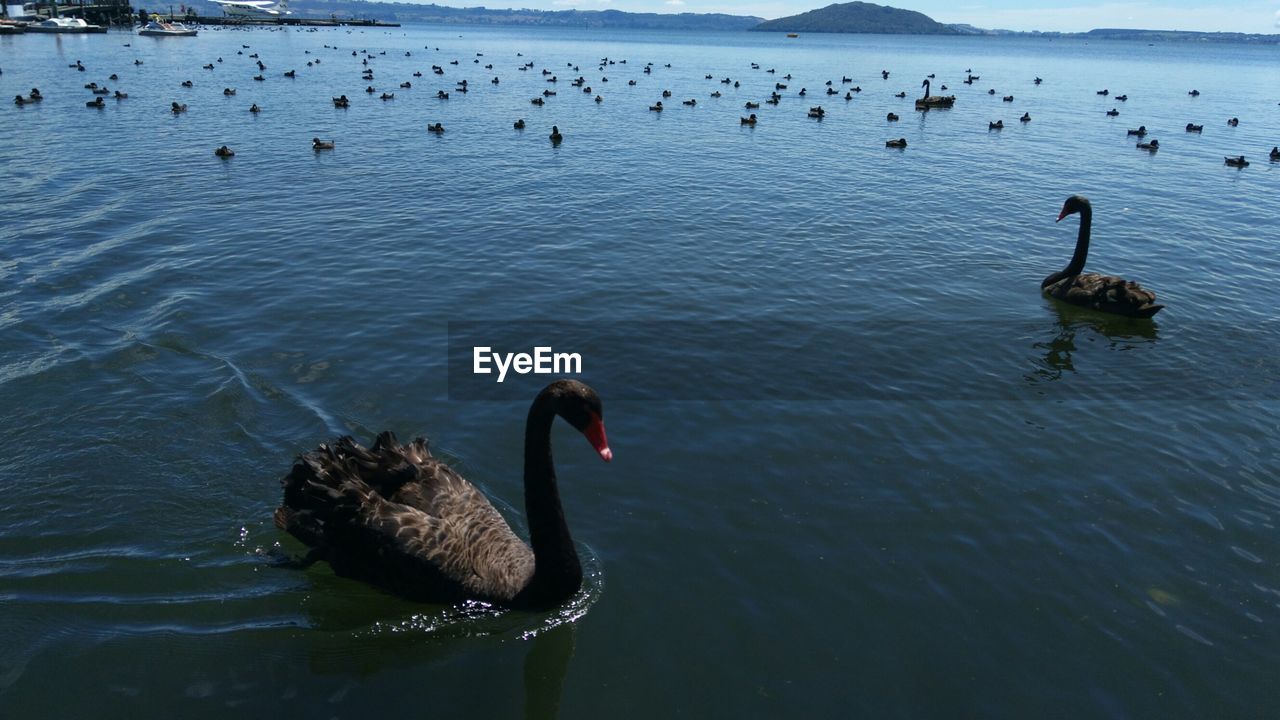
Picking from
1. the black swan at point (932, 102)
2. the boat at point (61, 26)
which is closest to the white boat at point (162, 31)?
the boat at point (61, 26)

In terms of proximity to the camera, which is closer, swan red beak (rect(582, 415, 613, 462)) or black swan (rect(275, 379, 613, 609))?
swan red beak (rect(582, 415, 613, 462))

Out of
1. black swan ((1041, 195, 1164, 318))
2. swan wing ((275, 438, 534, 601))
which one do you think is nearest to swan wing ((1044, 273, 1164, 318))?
black swan ((1041, 195, 1164, 318))

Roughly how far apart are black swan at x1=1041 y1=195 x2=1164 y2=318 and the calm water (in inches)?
23.4

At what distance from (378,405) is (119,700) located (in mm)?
6702

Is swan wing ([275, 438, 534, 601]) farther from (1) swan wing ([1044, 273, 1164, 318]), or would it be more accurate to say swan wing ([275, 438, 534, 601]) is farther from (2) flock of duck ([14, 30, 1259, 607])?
(1) swan wing ([1044, 273, 1164, 318])

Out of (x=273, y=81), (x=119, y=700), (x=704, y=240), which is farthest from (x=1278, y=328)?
(x=273, y=81)

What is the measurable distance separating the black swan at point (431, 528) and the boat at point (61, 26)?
166781 mm

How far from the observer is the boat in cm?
13262

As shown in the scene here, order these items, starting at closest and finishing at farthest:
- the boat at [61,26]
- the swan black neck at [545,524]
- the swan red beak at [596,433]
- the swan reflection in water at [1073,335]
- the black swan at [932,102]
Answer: the swan red beak at [596,433] < the swan black neck at [545,524] < the swan reflection in water at [1073,335] < the black swan at [932,102] < the boat at [61,26]

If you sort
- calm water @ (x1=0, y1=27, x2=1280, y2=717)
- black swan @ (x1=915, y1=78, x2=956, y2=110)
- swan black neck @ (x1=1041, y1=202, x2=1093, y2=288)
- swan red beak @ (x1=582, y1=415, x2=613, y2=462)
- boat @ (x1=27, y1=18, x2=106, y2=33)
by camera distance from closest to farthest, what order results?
swan red beak @ (x1=582, y1=415, x2=613, y2=462) → calm water @ (x1=0, y1=27, x2=1280, y2=717) → swan black neck @ (x1=1041, y1=202, x2=1093, y2=288) → black swan @ (x1=915, y1=78, x2=956, y2=110) → boat @ (x1=27, y1=18, x2=106, y2=33)

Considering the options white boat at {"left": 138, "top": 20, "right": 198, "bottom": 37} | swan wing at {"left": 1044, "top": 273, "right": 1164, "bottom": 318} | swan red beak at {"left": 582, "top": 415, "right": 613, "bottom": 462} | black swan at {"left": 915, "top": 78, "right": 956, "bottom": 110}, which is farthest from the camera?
white boat at {"left": 138, "top": 20, "right": 198, "bottom": 37}

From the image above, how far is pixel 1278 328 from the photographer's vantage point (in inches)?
741

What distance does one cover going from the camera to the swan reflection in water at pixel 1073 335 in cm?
1666

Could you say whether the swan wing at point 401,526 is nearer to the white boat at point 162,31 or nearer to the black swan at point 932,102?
the black swan at point 932,102
